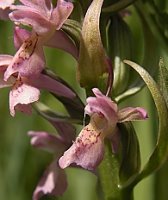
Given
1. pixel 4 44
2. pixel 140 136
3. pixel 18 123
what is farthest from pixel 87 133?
pixel 4 44

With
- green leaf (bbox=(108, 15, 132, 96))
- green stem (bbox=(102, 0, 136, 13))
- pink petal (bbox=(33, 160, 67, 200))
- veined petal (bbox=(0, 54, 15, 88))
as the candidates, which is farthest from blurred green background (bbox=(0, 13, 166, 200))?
Result: veined petal (bbox=(0, 54, 15, 88))

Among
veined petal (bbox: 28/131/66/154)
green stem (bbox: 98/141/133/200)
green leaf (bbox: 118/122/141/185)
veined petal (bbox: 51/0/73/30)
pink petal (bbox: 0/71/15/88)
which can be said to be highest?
veined petal (bbox: 51/0/73/30)

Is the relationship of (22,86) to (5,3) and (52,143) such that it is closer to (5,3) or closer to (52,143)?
(5,3)

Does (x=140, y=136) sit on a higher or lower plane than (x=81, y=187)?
higher

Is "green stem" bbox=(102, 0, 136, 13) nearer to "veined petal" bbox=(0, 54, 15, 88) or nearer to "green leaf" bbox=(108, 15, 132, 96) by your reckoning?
"green leaf" bbox=(108, 15, 132, 96)

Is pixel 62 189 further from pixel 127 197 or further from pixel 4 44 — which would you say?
pixel 4 44

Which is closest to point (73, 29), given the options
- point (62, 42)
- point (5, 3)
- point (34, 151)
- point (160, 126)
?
point (62, 42)
